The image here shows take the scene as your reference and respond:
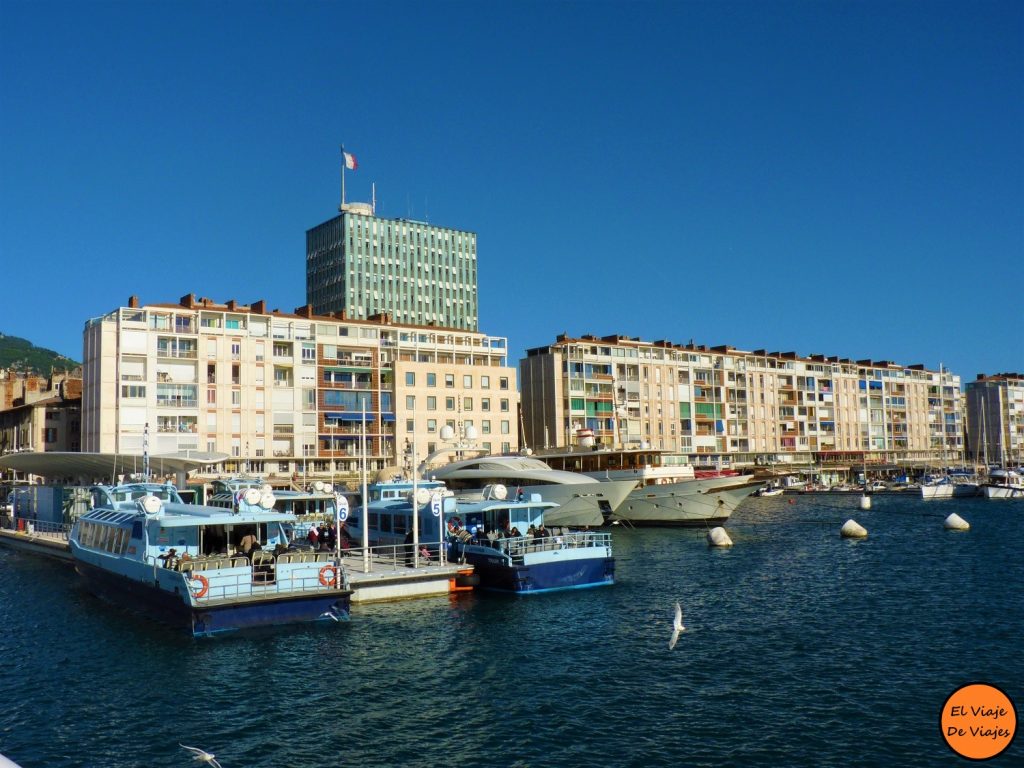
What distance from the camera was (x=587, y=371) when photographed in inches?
4392

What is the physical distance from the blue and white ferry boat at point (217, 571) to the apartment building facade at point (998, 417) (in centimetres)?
16640

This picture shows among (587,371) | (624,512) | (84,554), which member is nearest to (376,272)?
(587,371)

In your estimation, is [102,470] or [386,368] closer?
[102,470]

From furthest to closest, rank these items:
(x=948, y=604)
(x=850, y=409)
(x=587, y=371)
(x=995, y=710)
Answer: (x=850, y=409)
(x=587, y=371)
(x=948, y=604)
(x=995, y=710)

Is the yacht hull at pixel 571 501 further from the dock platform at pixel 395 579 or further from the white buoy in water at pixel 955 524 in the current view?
the dock platform at pixel 395 579

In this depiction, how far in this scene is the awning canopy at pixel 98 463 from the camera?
57750mm

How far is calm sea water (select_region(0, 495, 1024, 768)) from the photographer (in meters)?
19.0

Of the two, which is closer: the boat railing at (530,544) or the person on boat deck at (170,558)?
the person on boat deck at (170,558)

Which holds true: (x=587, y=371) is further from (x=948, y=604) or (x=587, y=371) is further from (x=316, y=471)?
(x=948, y=604)

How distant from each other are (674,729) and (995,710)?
34.5 feet

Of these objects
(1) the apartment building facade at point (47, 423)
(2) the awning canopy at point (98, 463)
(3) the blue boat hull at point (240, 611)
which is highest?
(1) the apartment building facade at point (47, 423)

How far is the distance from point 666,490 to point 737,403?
65.4 meters

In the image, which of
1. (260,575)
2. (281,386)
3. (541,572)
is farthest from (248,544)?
(281,386)

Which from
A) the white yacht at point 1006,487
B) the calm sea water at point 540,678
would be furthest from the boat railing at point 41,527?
the white yacht at point 1006,487
